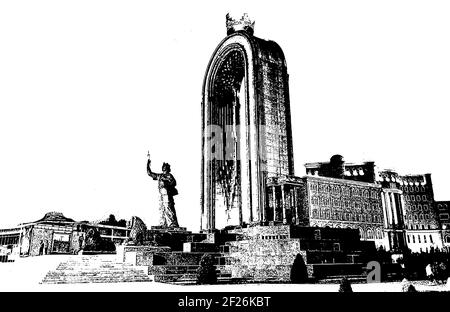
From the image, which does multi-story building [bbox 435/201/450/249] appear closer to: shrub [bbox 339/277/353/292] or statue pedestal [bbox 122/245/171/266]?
statue pedestal [bbox 122/245/171/266]

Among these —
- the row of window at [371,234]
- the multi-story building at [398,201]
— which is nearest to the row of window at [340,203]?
the multi-story building at [398,201]


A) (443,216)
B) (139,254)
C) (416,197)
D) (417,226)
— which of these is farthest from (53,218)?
(443,216)

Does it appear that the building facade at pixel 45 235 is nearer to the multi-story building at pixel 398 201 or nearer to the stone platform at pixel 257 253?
the stone platform at pixel 257 253

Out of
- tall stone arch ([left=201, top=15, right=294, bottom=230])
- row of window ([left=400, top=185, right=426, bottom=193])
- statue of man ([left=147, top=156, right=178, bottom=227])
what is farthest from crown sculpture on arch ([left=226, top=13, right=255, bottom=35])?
row of window ([left=400, top=185, right=426, bottom=193])

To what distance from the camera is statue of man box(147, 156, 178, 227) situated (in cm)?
2617

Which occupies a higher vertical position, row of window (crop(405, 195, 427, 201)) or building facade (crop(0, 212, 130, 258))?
row of window (crop(405, 195, 427, 201))

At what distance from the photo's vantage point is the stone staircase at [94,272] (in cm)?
1580

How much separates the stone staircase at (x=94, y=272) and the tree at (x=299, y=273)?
6.60 metres

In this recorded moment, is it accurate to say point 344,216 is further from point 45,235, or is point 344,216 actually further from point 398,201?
point 45,235

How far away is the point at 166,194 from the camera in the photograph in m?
26.5

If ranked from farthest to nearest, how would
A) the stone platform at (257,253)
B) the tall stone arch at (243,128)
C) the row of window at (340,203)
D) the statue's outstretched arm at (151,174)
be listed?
the row of window at (340,203) < the tall stone arch at (243,128) < the statue's outstretched arm at (151,174) < the stone platform at (257,253)

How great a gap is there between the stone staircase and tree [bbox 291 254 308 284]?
6.60 metres

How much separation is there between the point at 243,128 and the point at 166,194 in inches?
394
